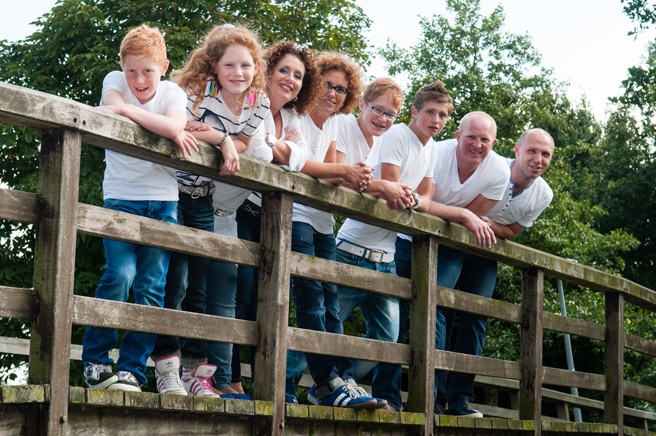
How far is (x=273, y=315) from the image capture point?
13.4 feet

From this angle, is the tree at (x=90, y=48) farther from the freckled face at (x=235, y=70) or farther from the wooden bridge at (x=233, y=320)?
the freckled face at (x=235, y=70)

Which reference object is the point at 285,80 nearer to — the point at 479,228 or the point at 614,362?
the point at 479,228

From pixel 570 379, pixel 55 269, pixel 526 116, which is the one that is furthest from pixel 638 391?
pixel 526 116

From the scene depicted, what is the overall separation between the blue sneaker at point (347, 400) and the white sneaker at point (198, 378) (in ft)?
1.99

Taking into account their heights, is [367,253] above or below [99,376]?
above

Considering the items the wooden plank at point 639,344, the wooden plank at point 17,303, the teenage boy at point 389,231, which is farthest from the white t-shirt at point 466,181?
the wooden plank at point 17,303

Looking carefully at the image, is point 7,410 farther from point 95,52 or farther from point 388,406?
point 95,52

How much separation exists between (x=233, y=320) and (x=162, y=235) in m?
0.54

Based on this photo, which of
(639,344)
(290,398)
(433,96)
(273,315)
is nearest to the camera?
(273,315)

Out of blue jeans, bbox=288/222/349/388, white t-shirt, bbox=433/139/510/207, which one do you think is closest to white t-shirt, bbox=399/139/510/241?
white t-shirt, bbox=433/139/510/207

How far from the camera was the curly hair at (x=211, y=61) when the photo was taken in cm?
436

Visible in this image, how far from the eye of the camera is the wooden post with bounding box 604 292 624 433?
23.4 ft

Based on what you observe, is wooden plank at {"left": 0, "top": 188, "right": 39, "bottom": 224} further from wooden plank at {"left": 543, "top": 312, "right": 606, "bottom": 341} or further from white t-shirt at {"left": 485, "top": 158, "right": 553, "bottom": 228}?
wooden plank at {"left": 543, "top": 312, "right": 606, "bottom": 341}

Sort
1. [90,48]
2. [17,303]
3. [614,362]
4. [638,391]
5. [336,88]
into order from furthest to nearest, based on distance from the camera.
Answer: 1. [90,48]
2. [638,391]
3. [614,362]
4. [336,88]
5. [17,303]
